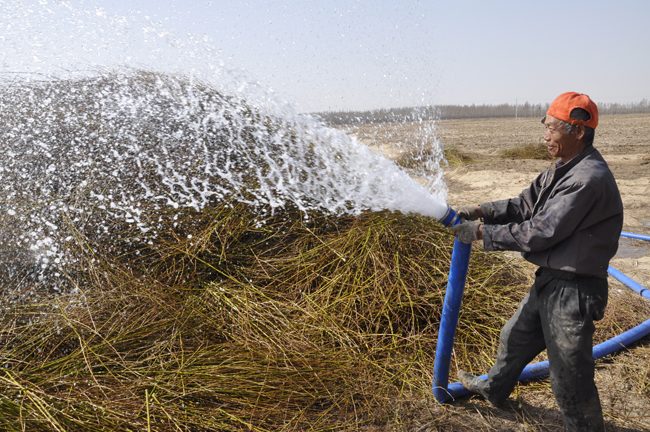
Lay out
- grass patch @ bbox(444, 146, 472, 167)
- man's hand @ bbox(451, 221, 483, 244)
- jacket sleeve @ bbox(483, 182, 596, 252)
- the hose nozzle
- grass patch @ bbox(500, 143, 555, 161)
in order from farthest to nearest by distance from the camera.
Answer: grass patch @ bbox(500, 143, 555, 161)
grass patch @ bbox(444, 146, 472, 167)
the hose nozzle
man's hand @ bbox(451, 221, 483, 244)
jacket sleeve @ bbox(483, 182, 596, 252)

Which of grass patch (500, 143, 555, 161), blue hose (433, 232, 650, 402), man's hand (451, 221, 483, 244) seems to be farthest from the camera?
grass patch (500, 143, 555, 161)

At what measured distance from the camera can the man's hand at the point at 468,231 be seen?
5.96 feet

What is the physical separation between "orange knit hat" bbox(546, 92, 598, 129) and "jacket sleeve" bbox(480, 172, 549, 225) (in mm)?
393

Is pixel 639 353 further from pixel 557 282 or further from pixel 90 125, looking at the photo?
pixel 90 125

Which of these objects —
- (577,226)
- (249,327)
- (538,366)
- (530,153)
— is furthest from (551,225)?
(530,153)

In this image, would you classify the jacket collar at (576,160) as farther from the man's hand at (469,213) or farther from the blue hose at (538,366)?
the blue hose at (538,366)

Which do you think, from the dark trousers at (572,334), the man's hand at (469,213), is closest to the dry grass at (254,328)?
the dark trousers at (572,334)

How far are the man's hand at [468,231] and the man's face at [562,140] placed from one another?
50cm

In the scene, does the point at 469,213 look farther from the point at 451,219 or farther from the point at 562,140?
the point at 562,140

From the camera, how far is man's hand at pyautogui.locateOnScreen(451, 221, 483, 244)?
1817mm

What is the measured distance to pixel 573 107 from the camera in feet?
5.63

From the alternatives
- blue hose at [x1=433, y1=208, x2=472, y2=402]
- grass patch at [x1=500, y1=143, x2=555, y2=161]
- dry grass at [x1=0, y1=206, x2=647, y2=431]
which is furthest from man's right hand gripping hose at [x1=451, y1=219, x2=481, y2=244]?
grass patch at [x1=500, y1=143, x2=555, y2=161]

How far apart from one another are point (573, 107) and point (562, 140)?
15 centimetres

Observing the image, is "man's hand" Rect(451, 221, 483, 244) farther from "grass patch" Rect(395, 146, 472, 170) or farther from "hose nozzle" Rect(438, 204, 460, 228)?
"grass patch" Rect(395, 146, 472, 170)
